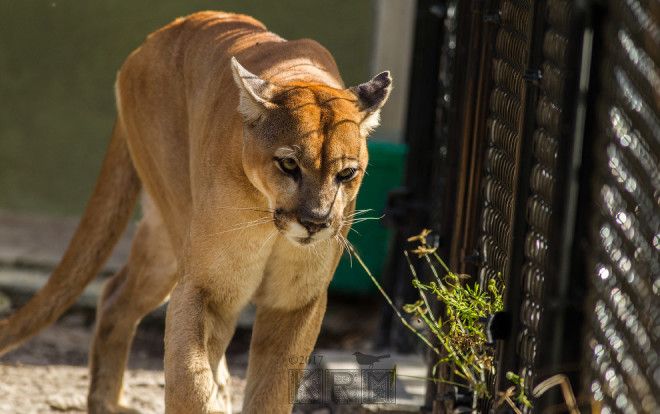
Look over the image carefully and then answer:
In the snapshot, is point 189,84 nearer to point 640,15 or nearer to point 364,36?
point 640,15

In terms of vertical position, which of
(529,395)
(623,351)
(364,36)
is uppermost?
(364,36)

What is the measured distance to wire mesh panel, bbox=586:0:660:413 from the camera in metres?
2.38

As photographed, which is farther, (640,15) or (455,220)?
(455,220)

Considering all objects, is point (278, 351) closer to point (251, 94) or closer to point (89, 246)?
point (251, 94)

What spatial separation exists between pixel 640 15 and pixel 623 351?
2.34 feet

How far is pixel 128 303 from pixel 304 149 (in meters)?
1.62

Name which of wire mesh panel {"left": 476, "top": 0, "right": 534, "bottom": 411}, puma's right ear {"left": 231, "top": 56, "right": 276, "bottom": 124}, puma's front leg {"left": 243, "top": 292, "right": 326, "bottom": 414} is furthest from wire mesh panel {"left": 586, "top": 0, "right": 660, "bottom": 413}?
puma's front leg {"left": 243, "top": 292, "right": 326, "bottom": 414}

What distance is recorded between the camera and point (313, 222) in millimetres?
3312

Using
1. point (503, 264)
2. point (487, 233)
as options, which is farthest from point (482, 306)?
point (487, 233)

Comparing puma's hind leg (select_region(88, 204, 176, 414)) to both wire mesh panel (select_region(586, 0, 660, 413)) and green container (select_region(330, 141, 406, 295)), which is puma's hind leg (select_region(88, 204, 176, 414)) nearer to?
green container (select_region(330, 141, 406, 295))

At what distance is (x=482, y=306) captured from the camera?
11.9 feet

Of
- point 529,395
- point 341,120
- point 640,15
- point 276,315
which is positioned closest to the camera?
point 640,15

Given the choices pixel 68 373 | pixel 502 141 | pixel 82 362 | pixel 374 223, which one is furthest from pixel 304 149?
pixel 374 223

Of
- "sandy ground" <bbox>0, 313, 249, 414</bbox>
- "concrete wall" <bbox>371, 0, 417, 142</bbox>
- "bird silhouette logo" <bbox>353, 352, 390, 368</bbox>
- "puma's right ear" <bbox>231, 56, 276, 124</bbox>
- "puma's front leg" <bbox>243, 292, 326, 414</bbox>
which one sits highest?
"concrete wall" <bbox>371, 0, 417, 142</bbox>
